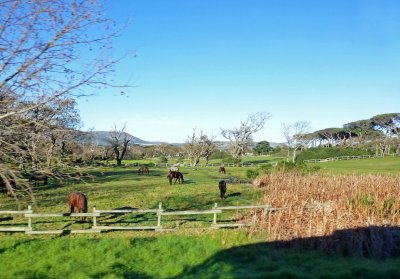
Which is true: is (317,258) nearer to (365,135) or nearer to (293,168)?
(293,168)

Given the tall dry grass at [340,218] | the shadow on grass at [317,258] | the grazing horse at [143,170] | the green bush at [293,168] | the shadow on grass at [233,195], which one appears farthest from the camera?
the grazing horse at [143,170]

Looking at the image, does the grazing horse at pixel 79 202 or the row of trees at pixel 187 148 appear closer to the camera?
the grazing horse at pixel 79 202

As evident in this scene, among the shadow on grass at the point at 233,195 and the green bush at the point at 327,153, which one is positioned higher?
the green bush at the point at 327,153

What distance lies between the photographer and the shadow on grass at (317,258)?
31.7ft

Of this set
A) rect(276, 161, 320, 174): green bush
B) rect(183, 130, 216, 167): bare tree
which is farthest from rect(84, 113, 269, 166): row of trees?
rect(276, 161, 320, 174): green bush

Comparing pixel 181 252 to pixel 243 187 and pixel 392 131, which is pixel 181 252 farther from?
pixel 392 131

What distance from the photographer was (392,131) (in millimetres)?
90250

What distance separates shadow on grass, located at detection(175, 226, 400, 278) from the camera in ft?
31.7

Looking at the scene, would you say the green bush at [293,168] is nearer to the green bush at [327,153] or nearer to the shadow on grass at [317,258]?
the shadow on grass at [317,258]

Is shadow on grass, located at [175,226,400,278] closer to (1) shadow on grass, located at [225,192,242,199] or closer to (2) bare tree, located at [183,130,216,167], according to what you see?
(1) shadow on grass, located at [225,192,242,199]

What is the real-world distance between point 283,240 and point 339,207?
3089mm

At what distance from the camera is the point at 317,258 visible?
1119cm

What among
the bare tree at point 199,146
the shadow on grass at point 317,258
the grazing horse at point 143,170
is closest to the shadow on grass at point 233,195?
the shadow on grass at point 317,258

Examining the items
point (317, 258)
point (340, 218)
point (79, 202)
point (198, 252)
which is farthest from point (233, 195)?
point (317, 258)
